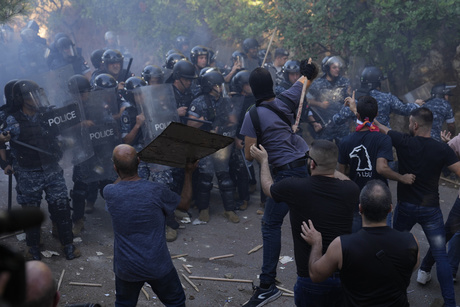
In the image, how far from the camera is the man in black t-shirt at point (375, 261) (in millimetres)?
2705

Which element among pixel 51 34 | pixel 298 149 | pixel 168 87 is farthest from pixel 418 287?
pixel 51 34

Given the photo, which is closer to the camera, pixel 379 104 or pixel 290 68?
pixel 379 104

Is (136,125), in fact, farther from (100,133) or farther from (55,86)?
(55,86)

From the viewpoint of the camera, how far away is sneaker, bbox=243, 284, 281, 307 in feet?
15.0

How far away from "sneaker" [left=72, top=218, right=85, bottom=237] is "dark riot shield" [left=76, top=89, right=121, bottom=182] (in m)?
0.63

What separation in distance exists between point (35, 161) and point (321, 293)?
13.3 feet

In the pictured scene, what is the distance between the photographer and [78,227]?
22.0 feet

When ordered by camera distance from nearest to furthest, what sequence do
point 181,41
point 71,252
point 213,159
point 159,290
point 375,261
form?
point 375,261 < point 159,290 < point 71,252 < point 213,159 < point 181,41

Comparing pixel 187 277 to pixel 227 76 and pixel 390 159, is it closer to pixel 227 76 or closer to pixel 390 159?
pixel 390 159

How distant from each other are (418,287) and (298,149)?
2.17m

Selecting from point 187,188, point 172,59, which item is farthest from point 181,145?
point 172,59

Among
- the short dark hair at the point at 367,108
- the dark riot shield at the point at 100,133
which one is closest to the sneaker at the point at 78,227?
the dark riot shield at the point at 100,133

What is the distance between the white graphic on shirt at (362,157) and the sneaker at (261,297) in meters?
1.56

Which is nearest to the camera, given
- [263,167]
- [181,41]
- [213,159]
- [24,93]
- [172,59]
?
[263,167]
